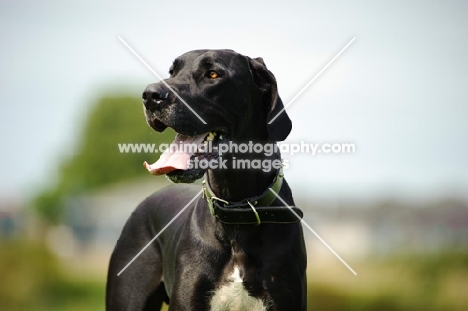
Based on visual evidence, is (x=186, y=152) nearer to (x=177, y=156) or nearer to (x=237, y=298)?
(x=177, y=156)

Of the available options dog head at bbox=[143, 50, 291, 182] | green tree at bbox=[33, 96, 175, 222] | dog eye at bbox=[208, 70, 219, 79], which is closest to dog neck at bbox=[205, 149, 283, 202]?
dog head at bbox=[143, 50, 291, 182]

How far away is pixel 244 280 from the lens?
4.59 metres

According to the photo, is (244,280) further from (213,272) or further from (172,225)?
(172,225)

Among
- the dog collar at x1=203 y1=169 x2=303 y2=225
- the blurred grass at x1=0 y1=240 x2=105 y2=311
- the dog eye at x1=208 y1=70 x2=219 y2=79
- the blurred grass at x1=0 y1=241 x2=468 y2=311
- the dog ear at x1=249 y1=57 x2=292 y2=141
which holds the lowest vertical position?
the blurred grass at x1=0 y1=240 x2=105 y2=311

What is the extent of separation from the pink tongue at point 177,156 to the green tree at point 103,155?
38892 mm

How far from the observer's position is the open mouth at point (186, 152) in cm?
460

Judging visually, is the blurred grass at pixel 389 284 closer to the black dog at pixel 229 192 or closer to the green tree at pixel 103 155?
the black dog at pixel 229 192

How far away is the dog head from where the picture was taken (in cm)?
459

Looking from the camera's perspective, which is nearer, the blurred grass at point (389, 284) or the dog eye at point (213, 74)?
the dog eye at point (213, 74)

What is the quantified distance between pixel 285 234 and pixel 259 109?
810mm

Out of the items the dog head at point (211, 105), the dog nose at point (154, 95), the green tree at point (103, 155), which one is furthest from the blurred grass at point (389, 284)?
the green tree at point (103, 155)

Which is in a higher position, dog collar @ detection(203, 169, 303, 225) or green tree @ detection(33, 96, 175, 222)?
dog collar @ detection(203, 169, 303, 225)

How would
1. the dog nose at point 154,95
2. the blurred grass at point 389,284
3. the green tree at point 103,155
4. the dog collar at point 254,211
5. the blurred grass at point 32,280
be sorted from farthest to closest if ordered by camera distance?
1. the green tree at point 103,155
2. the blurred grass at point 32,280
3. the blurred grass at point 389,284
4. the dog collar at point 254,211
5. the dog nose at point 154,95

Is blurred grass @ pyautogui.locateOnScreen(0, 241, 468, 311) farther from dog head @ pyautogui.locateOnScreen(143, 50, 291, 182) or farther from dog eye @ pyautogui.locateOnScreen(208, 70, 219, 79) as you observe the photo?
dog eye @ pyautogui.locateOnScreen(208, 70, 219, 79)
